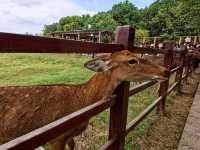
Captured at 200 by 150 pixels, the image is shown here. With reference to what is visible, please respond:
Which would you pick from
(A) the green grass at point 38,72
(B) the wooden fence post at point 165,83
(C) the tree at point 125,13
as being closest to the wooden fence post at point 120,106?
(B) the wooden fence post at point 165,83

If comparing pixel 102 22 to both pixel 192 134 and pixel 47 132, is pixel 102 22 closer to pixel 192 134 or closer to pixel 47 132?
pixel 192 134

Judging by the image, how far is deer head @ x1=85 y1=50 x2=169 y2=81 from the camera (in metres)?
2.71

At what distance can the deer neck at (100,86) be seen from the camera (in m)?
2.69

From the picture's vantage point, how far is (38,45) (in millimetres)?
1698

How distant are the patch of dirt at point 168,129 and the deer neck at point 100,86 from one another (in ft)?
5.34

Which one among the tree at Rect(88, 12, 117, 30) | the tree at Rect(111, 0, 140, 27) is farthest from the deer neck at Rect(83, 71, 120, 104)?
the tree at Rect(111, 0, 140, 27)

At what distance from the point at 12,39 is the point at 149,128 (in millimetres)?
3685

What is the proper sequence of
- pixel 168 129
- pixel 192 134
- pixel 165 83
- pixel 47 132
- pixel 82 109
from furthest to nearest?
1. pixel 165 83
2. pixel 168 129
3. pixel 192 134
4. pixel 82 109
5. pixel 47 132

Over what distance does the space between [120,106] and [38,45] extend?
137 centimetres

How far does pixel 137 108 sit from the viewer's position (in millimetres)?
5992

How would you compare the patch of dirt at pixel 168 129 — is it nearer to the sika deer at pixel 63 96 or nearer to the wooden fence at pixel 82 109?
the wooden fence at pixel 82 109

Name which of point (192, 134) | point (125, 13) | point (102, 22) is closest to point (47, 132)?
point (192, 134)

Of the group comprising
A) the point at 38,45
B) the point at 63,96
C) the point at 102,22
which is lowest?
the point at 63,96

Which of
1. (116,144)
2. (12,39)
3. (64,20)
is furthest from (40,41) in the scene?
(64,20)
